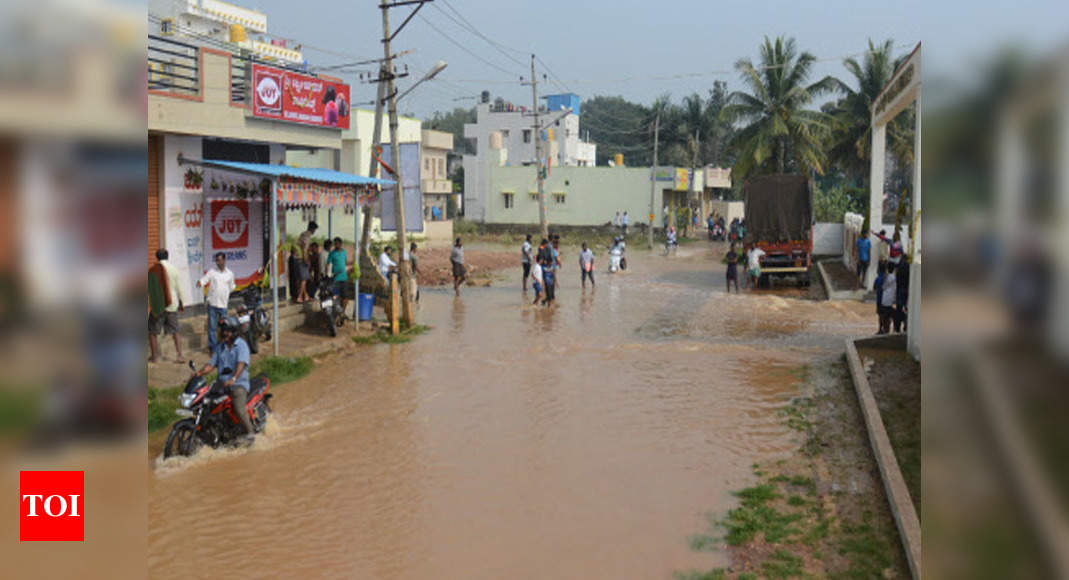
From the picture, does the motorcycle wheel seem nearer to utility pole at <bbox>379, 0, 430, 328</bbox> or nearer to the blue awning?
the blue awning

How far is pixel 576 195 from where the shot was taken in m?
50.9

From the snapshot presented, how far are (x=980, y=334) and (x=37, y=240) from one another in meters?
1.46

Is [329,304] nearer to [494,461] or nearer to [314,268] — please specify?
[314,268]

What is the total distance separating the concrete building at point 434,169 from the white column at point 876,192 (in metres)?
26.9

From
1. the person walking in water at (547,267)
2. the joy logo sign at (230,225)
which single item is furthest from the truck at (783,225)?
the joy logo sign at (230,225)

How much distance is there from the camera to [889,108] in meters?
16.9

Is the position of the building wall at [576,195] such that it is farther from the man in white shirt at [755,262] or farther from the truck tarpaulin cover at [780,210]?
the man in white shirt at [755,262]

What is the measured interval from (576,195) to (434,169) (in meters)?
8.34

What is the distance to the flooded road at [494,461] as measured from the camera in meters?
6.64

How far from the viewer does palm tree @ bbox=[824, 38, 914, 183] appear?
34000 mm

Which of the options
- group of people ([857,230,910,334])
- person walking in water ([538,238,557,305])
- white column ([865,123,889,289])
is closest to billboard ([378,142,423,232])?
person walking in water ([538,238,557,305])

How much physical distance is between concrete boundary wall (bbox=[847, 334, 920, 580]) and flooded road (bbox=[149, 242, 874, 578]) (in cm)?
92

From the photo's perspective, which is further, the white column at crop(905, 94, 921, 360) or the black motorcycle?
the black motorcycle

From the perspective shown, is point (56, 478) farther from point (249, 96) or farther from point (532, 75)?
point (532, 75)
